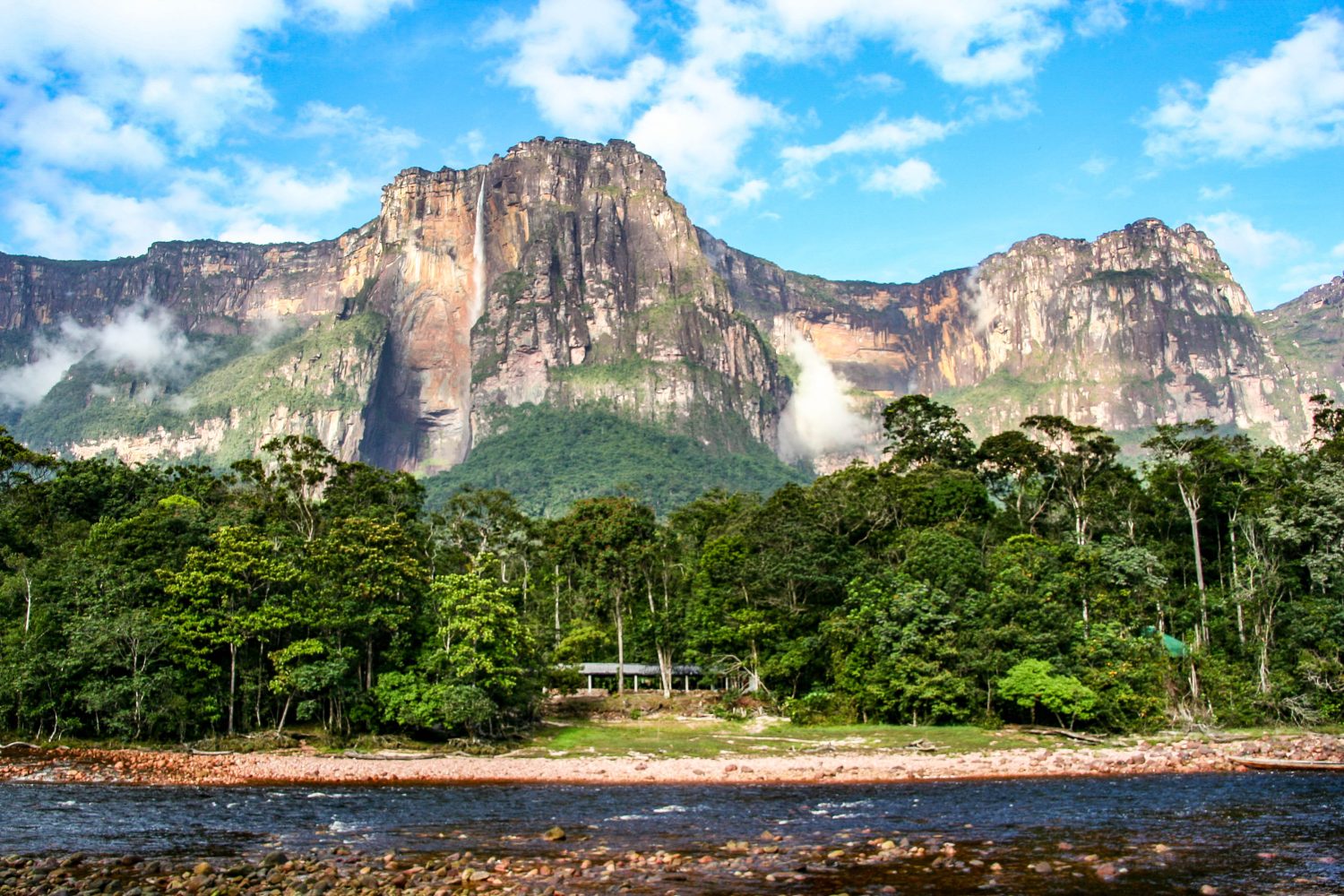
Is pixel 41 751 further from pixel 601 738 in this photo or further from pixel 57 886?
pixel 57 886

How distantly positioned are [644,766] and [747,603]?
24.7m

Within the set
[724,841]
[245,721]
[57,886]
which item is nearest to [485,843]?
[724,841]

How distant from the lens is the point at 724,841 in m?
25.5

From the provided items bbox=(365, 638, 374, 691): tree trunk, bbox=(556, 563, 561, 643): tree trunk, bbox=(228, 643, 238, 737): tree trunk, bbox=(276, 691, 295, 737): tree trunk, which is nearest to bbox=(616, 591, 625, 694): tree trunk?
bbox=(556, 563, 561, 643): tree trunk

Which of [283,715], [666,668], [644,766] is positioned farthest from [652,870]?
[666,668]

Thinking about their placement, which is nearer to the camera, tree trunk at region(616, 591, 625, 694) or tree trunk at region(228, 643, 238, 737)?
tree trunk at region(228, 643, 238, 737)

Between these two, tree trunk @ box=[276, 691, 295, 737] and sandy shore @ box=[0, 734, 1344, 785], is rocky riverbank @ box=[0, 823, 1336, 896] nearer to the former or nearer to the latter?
sandy shore @ box=[0, 734, 1344, 785]

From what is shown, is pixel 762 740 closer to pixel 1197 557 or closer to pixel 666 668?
pixel 666 668

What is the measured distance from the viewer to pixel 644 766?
42906 millimetres

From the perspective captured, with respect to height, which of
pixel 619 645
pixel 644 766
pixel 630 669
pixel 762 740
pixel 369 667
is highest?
pixel 369 667

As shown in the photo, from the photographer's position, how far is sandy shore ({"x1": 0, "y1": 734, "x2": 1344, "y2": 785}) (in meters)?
39.4

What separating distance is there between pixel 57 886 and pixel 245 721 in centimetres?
2946

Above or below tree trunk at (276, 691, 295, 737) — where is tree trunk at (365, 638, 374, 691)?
above

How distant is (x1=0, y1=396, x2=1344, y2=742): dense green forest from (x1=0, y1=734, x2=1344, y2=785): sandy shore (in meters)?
3.86
